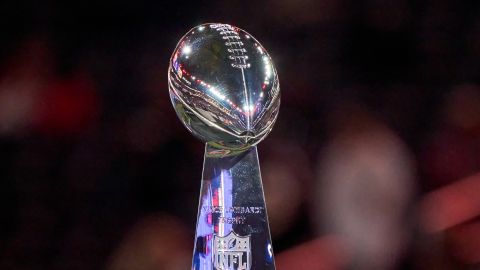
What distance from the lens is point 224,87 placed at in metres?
0.62

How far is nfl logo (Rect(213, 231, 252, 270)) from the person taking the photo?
0.64 metres

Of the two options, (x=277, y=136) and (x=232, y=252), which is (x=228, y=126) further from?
(x=277, y=136)

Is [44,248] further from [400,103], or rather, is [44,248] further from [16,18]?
[400,103]

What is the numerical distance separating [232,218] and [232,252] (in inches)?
1.1

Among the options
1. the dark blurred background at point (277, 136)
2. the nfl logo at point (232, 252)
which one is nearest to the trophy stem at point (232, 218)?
the nfl logo at point (232, 252)

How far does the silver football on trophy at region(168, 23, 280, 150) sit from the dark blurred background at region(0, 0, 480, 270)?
723mm

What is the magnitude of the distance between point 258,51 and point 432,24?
3.01 feet

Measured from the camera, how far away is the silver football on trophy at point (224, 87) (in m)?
0.62

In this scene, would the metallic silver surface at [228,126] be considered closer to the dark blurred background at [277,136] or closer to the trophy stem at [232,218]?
the trophy stem at [232,218]

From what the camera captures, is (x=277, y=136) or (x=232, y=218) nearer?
(x=232, y=218)

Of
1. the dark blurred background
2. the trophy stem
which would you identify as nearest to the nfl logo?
the trophy stem

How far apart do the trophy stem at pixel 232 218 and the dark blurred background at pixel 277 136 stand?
703 millimetres

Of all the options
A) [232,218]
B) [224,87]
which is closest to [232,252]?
[232,218]

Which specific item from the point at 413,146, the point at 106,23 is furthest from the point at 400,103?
the point at 106,23
